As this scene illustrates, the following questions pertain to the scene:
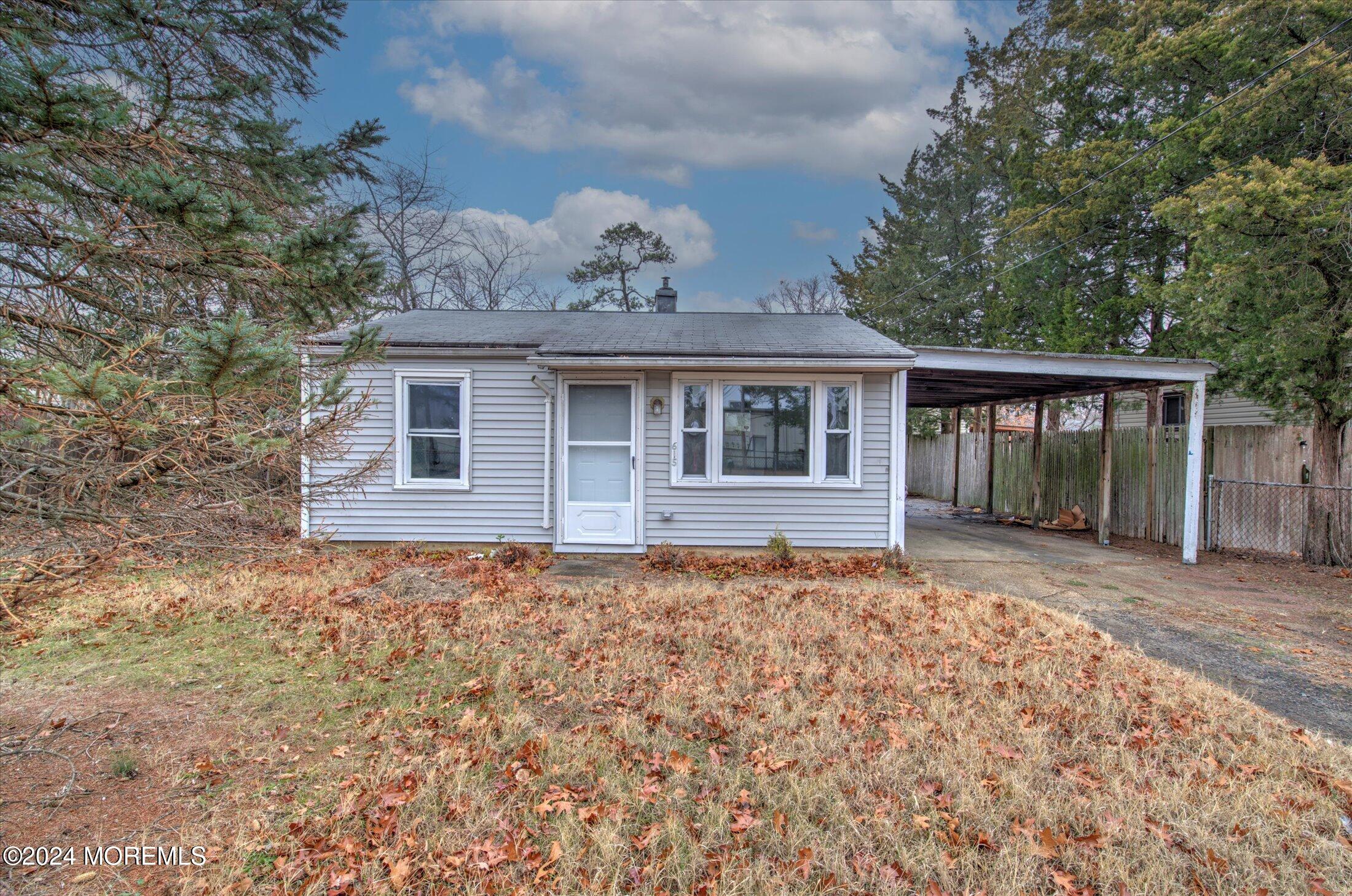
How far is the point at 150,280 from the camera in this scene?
2.97m

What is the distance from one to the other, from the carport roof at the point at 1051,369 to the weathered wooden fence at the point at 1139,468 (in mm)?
1385

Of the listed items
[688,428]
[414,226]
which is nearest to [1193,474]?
[688,428]

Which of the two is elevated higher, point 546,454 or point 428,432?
Result: point 428,432

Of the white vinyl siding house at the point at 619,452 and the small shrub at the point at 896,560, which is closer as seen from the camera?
the small shrub at the point at 896,560

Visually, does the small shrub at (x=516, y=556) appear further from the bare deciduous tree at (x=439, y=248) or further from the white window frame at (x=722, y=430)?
the bare deciduous tree at (x=439, y=248)

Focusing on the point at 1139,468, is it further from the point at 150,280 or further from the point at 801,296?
the point at 801,296

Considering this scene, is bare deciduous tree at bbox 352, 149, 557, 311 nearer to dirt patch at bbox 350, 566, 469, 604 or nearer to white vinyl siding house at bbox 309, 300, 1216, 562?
white vinyl siding house at bbox 309, 300, 1216, 562

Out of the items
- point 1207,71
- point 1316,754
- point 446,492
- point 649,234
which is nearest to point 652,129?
point 649,234

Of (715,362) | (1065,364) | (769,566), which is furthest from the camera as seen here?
(1065,364)

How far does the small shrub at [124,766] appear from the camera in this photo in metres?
3.11

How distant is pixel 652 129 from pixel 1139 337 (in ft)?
45.9

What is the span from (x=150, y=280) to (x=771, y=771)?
12.9ft

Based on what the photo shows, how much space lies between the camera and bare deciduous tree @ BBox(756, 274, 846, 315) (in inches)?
1206

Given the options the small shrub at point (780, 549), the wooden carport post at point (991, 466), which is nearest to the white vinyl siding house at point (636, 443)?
the small shrub at point (780, 549)
